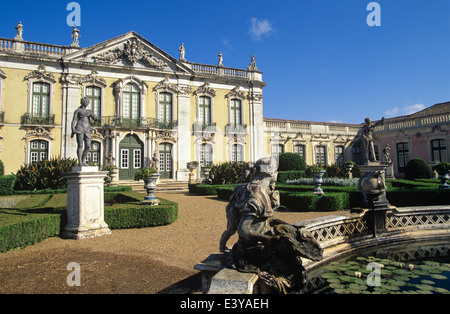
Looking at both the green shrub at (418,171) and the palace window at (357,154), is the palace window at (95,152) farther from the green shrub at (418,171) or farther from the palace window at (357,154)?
the palace window at (357,154)

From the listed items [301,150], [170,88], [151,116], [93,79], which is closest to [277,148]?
[301,150]

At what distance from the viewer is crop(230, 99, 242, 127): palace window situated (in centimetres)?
2308

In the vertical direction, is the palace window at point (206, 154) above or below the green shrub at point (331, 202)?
above

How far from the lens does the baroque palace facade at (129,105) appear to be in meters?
17.8

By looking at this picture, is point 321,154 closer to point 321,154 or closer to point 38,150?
point 321,154

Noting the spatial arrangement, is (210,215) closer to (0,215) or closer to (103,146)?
(0,215)

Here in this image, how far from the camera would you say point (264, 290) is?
244cm

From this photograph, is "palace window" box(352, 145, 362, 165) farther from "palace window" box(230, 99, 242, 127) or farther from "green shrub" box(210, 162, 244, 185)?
"green shrub" box(210, 162, 244, 185)

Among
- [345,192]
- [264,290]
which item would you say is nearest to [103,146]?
[345,192]

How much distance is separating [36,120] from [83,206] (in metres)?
15.3

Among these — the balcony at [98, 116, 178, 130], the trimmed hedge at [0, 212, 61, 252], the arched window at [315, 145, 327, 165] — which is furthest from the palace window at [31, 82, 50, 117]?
the arched window at [315, 145, 327, 165]

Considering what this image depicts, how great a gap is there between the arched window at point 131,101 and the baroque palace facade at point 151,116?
2.7 inches

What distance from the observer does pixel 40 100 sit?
1839 cm

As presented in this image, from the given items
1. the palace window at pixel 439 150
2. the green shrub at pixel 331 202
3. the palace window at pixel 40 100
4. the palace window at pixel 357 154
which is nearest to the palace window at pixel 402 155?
the palace window at pixel 439 150
